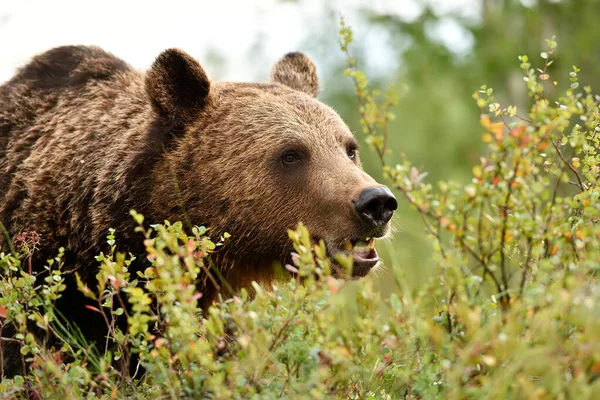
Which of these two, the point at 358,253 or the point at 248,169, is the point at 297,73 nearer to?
the point at 248,169

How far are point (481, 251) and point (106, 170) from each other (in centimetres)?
273

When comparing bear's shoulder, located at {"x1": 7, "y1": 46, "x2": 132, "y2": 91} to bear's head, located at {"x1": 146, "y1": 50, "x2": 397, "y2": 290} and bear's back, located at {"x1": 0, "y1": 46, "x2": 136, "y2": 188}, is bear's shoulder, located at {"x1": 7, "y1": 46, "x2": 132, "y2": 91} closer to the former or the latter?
bear's back, located at {"x1": 0, "y1": 46, "x2": 136, "y2": 188}

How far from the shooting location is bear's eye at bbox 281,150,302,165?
4961 millimetres

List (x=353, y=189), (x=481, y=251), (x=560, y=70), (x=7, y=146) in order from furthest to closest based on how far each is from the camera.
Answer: (x=560, y=70), (x=7, y=146), (x=353, y=189), (x=481, y=251)

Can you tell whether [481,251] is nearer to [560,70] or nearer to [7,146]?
[7,146]

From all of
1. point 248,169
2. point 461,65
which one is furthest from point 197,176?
point 461,65

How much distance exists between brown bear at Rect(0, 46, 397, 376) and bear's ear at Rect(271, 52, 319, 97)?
585 millimetres

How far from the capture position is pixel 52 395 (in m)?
3.22

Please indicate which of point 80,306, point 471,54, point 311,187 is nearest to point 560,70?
point 471,54

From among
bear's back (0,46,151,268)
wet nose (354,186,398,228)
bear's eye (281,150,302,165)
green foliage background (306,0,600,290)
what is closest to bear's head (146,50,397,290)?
bear's eye (281,150,302,165)

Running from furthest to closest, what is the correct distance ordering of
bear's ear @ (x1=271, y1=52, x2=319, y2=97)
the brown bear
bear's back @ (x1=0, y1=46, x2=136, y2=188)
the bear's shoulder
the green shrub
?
bear's ear @ (x1=271, y1=52, x2=319, y2=97)
the bear's shoulder
bear's back @ (x1=0, y1=46, x2=136, y2=188)
the brown bear
the green shrub

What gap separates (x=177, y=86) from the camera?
511cm

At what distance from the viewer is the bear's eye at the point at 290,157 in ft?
16.3

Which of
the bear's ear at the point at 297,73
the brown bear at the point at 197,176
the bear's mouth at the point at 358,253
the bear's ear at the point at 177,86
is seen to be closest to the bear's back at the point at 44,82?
the brown bear at the point at 197,176
